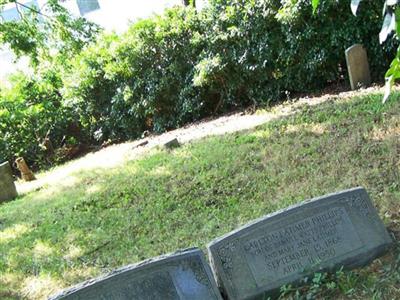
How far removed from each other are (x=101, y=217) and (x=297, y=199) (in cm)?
250

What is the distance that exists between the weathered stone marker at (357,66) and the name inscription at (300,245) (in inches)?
219

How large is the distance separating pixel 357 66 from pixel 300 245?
5891 mm

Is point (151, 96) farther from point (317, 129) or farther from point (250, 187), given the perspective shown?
point (250, 187)

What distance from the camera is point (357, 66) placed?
8.46 m

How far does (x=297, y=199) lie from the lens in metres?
4.73

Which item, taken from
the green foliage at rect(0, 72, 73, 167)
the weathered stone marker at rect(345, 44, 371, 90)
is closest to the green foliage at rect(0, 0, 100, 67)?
the green foliage at rect(0, 72, 73, 167)

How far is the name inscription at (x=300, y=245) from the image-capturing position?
3266mm

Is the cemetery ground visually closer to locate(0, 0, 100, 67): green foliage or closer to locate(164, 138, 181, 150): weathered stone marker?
locate(164, 138, 181, 150): weathered stone marker

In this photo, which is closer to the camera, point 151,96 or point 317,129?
point 317,129

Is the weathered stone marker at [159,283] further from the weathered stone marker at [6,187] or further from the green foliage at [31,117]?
the green foliage at [31,117]

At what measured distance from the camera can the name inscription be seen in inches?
129

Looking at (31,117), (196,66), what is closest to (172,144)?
(196,66)

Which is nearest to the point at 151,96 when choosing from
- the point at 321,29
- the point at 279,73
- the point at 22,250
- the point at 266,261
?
the point at 279,73

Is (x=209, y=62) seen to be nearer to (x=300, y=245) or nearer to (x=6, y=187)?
(x=6, y=187)
